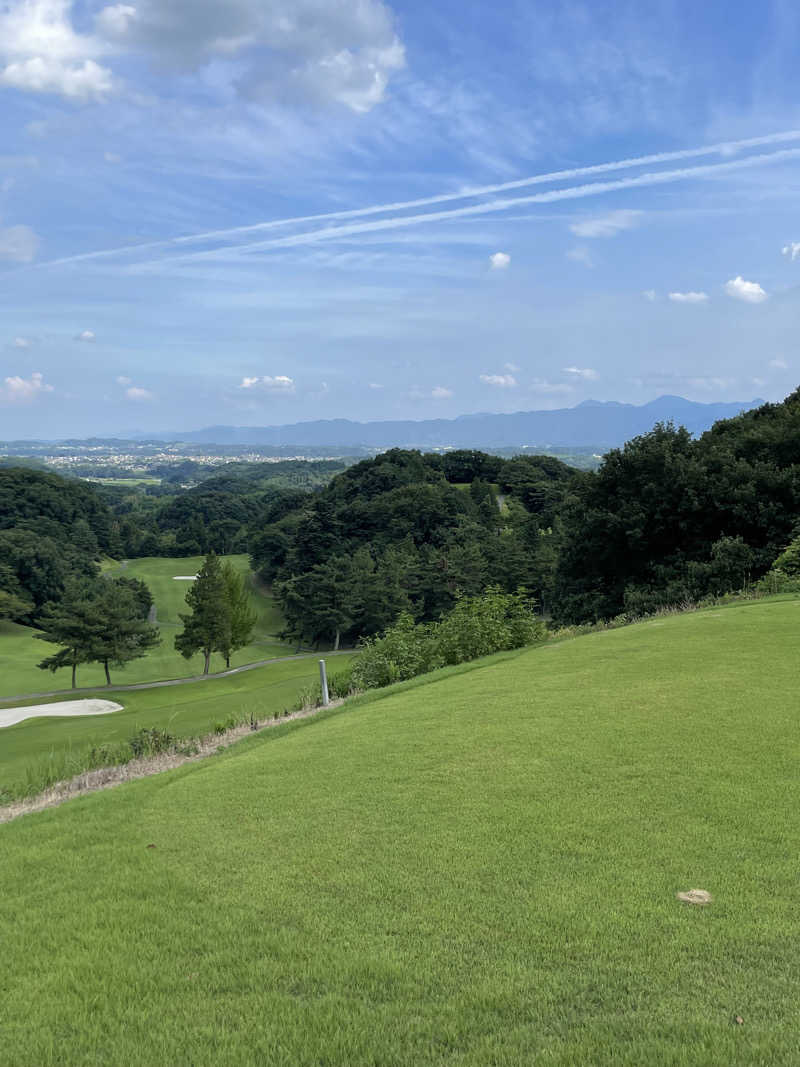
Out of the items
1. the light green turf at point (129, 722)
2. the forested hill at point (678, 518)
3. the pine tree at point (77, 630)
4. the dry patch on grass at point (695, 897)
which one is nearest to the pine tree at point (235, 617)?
the light green turf at point (129, 722)

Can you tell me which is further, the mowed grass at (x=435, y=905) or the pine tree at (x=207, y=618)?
the pine tree at (x=207, y=618)

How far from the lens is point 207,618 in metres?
43.4

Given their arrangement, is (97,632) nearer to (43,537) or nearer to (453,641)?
(453,641)

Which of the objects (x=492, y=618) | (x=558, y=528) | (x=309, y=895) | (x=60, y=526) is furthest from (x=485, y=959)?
(x=60, y=526)

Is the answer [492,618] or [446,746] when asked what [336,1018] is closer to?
[446,746]

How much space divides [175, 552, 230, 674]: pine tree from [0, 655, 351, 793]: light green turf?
4.87 meters

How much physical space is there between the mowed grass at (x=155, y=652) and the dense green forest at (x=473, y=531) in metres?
3.61

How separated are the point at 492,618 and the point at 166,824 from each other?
11.4m

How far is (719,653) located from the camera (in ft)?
35.3

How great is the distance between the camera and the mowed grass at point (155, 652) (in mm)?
45156

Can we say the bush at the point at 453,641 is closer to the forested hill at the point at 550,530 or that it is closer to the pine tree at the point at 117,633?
the forested hill at the point at 550,530

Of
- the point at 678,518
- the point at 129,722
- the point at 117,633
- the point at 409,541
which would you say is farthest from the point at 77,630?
the point at 409,541

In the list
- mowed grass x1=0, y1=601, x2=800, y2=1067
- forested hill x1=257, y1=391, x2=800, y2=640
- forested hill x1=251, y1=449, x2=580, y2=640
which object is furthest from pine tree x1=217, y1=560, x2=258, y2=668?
mowed grass x1=0, y1=601, x2=800, y2=1067

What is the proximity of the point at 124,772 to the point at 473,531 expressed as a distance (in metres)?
69.2
